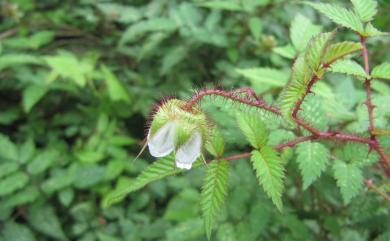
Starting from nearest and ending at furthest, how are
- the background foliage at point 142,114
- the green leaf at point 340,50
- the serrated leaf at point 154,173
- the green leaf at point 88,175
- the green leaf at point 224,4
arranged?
1. the green leaf at point 340,50
2. the serrated leaf at point 154,173
3. the background foliage at point 142,114
4. the green leaf at point 88,175
5. the green leaf at point 224,4

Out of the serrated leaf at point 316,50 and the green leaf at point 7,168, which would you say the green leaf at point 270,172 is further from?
the green leaf at point 7,168

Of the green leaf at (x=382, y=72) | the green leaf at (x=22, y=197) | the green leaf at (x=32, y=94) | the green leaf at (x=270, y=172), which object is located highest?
the green leaf at (x=382, y=72)

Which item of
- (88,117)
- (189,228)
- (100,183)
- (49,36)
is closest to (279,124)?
(189,228)

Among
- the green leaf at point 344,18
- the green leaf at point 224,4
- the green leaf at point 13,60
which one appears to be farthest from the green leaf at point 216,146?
the green leaf at point 13,60

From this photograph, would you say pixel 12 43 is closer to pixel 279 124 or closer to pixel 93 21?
pixel 93 21

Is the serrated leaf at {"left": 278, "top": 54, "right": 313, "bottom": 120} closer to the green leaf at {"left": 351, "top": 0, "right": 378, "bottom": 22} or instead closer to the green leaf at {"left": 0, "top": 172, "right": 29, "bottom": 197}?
the green leaf at {"left": 351, "top": 0, "right": 378, "bottom": 22}

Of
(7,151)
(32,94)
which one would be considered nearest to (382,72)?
(7,151)

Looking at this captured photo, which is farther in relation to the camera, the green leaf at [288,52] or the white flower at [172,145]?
the green leaf at [288,52]
